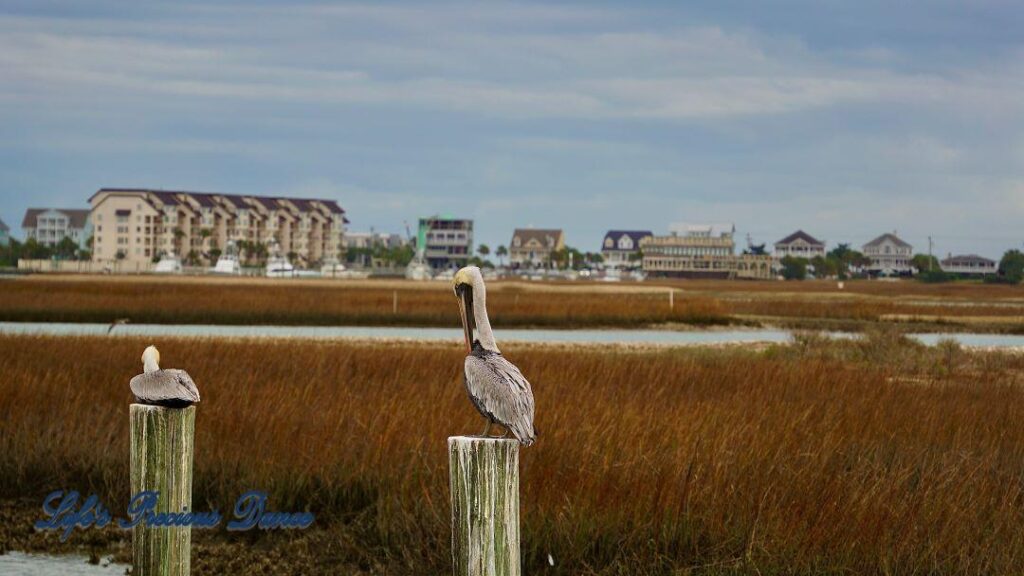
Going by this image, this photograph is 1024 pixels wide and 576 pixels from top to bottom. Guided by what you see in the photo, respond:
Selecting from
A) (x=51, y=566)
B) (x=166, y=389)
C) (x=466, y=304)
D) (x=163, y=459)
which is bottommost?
(x=51, y=566)

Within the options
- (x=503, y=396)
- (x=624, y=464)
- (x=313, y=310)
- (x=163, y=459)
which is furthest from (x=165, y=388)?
(x=313, y=310)

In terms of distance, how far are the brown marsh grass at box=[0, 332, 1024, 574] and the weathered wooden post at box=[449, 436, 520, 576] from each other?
460cm

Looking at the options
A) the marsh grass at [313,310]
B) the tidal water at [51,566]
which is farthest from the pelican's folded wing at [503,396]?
the marsh grass at [313,310]

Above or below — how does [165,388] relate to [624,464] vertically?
above

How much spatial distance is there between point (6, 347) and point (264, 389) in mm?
9063

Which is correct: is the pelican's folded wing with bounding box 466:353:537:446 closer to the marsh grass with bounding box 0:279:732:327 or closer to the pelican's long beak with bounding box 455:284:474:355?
the pelican's long beak with bounding box 455:284:474:355

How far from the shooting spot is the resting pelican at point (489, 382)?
5594 millimetres

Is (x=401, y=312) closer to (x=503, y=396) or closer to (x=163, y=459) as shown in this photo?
(x=163, y=459)

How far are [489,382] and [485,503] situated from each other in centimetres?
55

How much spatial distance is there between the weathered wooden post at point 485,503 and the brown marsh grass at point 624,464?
4.60m

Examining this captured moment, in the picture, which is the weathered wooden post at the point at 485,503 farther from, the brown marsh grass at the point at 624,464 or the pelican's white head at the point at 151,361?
the brown marsh grass at the point at 624,464

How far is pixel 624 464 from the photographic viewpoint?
1117 cm

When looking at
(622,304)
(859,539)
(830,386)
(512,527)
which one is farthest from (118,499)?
(622,304)

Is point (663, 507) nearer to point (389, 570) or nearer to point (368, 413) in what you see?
point (389, 570)
